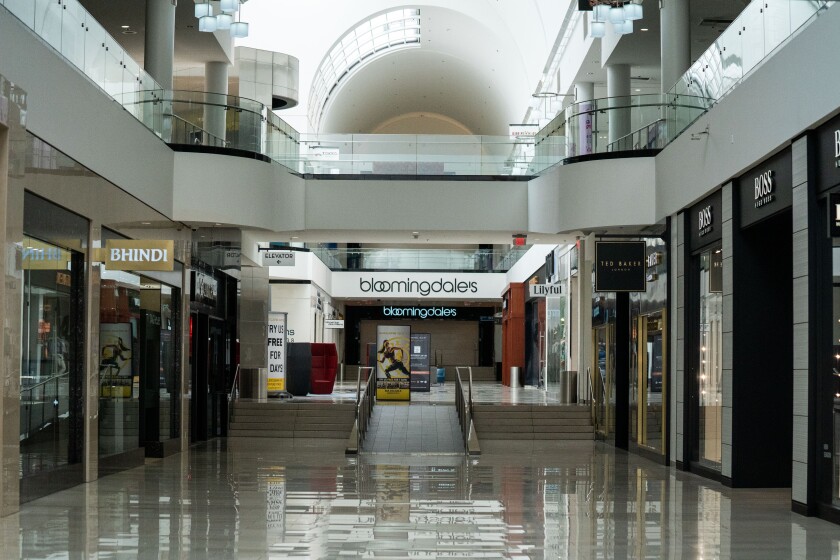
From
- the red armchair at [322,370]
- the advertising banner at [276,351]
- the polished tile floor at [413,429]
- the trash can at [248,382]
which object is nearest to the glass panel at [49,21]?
the polished tile floor at [413,429]

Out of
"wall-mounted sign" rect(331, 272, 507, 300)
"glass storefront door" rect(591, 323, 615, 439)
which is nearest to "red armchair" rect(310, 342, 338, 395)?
"glass storefront door" rect(591, 323, 615, 439)

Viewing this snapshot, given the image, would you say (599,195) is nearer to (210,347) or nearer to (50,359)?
(210,347)

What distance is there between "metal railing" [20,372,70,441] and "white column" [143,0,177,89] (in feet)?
23.3

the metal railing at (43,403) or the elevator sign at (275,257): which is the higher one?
the elevator sign at (275,257)

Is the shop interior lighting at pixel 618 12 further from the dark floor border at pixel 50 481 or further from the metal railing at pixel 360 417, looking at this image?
the dark floor border at pixel 50 481

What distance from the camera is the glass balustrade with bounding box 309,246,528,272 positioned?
42.8 m

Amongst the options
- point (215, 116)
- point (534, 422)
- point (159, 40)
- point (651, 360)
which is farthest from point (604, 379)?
point (159, 40)

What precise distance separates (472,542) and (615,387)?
10945 mm

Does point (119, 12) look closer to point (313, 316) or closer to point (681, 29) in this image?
point (681, 29)

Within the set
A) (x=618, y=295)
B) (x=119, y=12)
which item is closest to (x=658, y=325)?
(x=618, y=295)

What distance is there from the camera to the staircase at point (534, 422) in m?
20.0

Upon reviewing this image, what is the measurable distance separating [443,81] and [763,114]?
33429 millimetres

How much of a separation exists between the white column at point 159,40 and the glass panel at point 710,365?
8.99 m

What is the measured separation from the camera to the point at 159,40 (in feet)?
57.2
